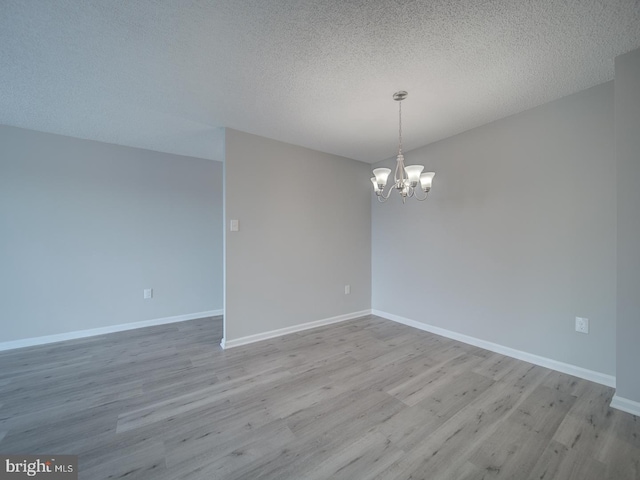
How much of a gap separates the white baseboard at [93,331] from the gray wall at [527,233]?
3.36 meters

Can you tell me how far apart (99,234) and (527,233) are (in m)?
5.05

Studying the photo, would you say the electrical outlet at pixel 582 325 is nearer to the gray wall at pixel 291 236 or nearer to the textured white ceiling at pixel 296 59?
the textured white ceiling at pixel 296 59

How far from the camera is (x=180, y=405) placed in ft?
5.91

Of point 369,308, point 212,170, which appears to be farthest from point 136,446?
point 212,170

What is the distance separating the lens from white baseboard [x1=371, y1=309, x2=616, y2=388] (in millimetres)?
2066

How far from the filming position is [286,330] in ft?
10.5

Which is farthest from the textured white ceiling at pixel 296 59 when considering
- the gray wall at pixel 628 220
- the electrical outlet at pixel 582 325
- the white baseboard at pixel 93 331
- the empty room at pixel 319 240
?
the white baseboard at pixel 93 331

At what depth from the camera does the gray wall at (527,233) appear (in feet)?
6.80

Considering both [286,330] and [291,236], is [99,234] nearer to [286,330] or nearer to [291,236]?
[291,236]

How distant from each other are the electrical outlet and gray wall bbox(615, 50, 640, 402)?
407 mm

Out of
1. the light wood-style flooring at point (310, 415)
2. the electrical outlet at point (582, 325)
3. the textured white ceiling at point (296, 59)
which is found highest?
the textured white ceiling at point (296, 59)

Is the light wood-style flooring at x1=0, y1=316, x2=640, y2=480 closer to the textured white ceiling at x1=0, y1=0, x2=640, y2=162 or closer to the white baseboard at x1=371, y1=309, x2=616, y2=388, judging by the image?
the white baseboard at x1=371, y1=309, x2=616, y2=388

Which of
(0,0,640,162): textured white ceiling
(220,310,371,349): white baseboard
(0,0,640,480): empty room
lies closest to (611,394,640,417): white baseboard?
(0,0,640,480): empty room

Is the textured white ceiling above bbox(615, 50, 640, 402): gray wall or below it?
above
